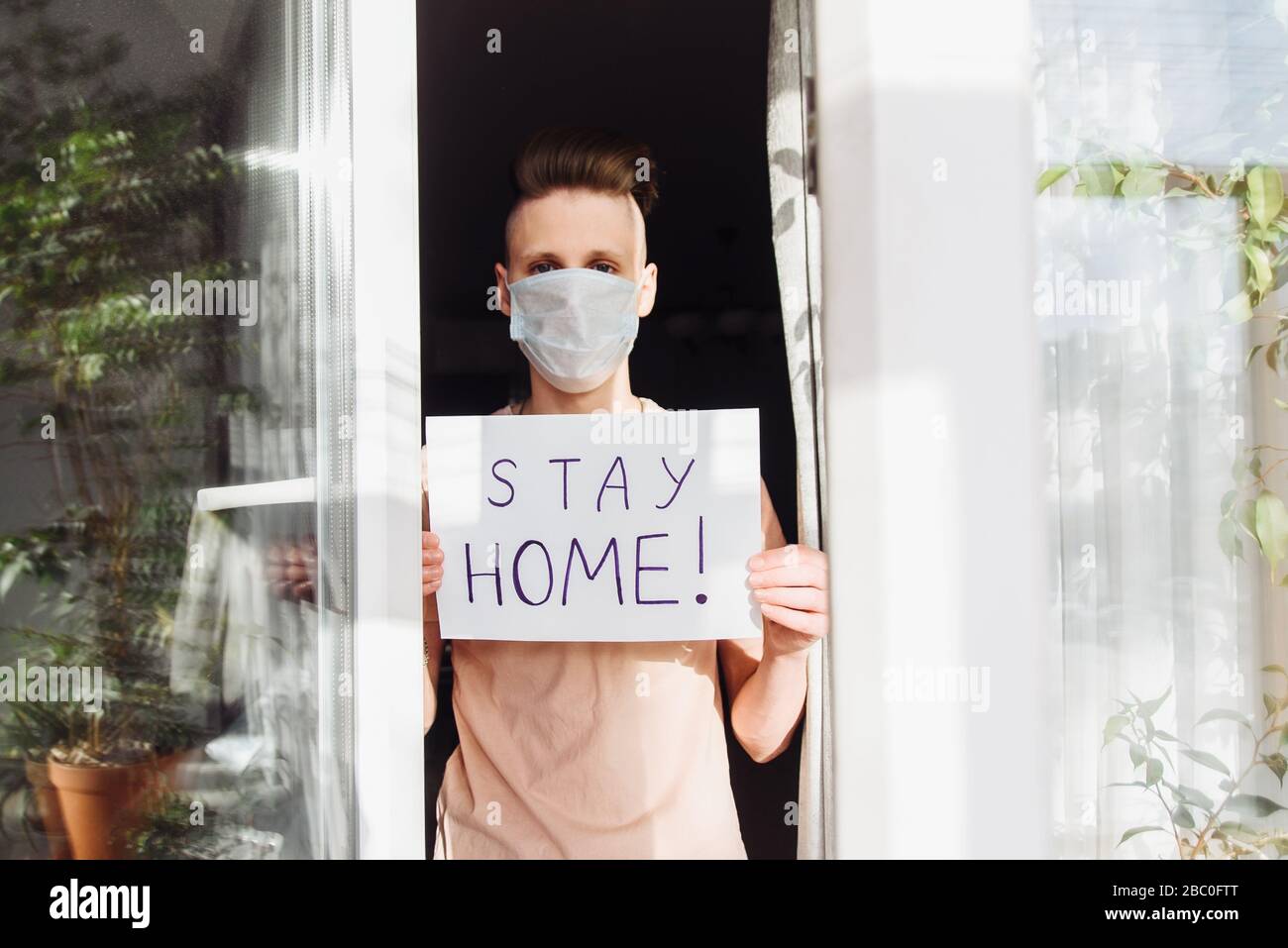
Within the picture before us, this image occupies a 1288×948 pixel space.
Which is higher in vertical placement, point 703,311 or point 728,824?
point 703,311

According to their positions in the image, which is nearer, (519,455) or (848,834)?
(848,834)

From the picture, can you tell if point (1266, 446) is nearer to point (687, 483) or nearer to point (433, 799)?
point (687, 483)

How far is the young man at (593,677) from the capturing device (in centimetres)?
152

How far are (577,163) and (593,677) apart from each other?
2.87 feet

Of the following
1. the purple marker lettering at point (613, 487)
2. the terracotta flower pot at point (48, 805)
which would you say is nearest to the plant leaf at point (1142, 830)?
the purple marker lettering at point (613, 487)

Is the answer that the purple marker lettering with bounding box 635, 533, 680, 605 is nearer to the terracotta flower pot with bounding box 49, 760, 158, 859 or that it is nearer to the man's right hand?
the man's right hand

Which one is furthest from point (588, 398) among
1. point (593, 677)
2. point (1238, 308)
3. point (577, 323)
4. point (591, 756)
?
point (1238, 308)

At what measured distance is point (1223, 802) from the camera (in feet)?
4.92

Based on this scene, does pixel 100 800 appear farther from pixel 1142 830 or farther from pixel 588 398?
pixel 1142 830

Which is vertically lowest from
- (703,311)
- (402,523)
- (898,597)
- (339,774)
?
(339,774)
